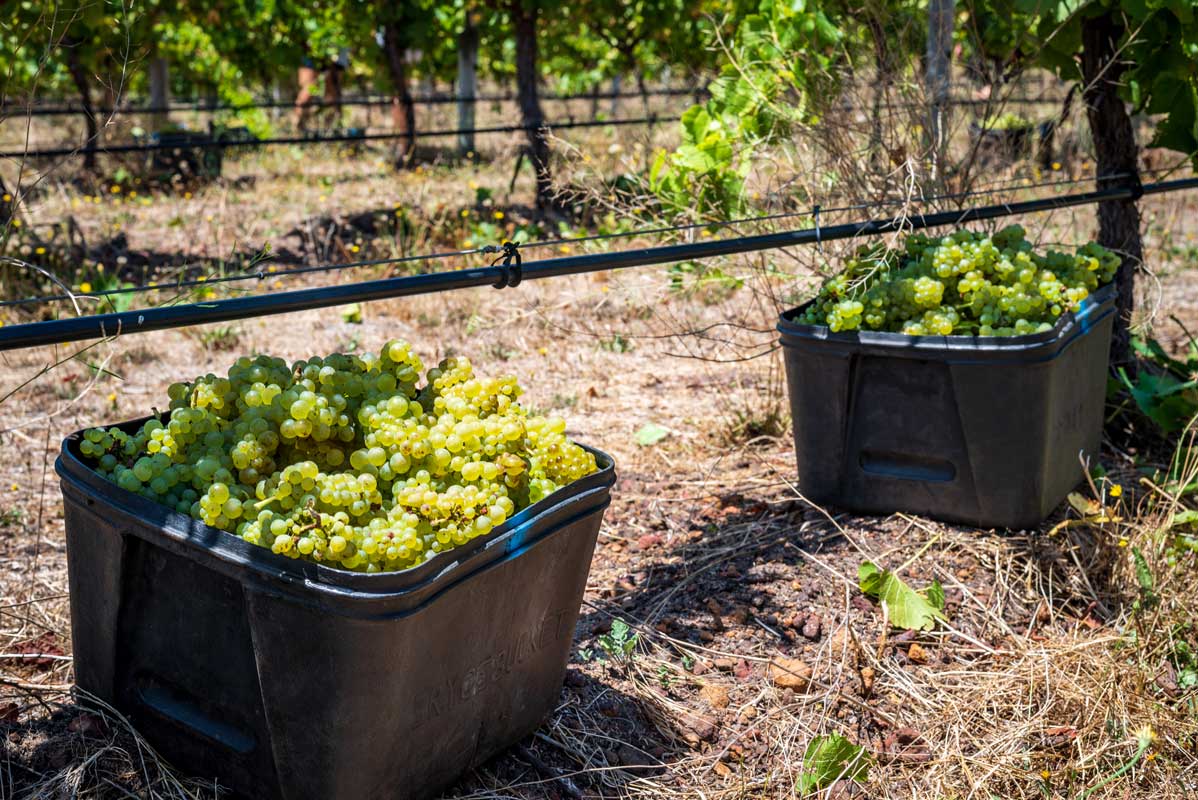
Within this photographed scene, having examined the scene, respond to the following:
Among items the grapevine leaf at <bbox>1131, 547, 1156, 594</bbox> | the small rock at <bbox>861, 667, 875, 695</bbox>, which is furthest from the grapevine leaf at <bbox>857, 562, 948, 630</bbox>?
the grapevine leaf at <bbox>1131, 547, 1156, 594</bbox>

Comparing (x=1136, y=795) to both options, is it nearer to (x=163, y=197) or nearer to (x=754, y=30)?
(x=754, y=30)

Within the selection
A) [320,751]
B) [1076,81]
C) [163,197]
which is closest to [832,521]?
[320,751]

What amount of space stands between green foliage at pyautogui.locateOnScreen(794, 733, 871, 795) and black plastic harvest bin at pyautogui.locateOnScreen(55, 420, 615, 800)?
54 centimetres

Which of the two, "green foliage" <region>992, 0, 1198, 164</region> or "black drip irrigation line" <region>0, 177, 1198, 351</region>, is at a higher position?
"green foliage" <region>992, 0, 1198, 164</region>

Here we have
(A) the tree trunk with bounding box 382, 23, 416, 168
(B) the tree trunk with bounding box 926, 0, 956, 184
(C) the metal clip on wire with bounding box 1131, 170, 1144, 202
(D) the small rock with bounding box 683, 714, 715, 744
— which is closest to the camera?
(D) the small rock with bounding box 683, 714, 715, 744

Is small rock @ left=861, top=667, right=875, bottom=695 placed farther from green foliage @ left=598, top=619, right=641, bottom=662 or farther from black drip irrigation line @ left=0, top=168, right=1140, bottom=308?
black drip irrigation line @ left=0, top=168, right=1140, bottom=308

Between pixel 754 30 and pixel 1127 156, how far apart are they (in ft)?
4.66

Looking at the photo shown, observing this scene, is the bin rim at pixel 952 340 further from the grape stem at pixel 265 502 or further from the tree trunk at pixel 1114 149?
the grape stem at pixel 265 502

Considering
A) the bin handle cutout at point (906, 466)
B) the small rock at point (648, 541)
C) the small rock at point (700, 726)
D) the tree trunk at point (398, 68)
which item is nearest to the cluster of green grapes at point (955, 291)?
the bin handle cutout at point (906, 466)

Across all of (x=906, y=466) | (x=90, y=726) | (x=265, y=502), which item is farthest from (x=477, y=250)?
(x=906, y=466)

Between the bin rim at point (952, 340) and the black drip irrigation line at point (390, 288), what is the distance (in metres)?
0.24

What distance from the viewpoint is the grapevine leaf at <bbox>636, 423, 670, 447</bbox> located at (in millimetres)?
3711

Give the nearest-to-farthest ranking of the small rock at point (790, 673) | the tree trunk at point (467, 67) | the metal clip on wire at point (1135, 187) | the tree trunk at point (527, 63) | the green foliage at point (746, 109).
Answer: the small rock at point (790, 673) → the metal clip on wire at point (1135, 187) → the green foliage at point (746, 109) → the tree trunk at point (527, 63) → the tree trunk at point (467, 67)

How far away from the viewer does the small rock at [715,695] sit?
2.29 m
